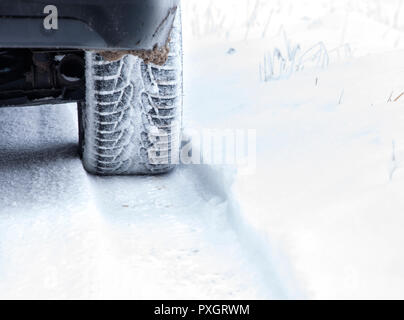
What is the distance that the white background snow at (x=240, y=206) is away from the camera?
1.30 meters

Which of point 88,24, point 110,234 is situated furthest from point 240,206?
point 88,24

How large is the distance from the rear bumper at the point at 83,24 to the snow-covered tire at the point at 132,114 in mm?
497

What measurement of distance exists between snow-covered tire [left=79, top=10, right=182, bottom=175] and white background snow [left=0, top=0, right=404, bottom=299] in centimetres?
7

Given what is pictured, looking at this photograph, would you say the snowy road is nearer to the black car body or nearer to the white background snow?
the white background snow

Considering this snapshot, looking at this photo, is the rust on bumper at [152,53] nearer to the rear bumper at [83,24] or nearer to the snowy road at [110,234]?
the rear bumper at [83,24]

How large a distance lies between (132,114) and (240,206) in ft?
1.64

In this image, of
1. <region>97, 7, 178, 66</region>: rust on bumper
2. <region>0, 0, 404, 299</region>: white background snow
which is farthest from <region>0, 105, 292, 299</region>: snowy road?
<region>97, 7, 178, 66</region>: rust on bumper

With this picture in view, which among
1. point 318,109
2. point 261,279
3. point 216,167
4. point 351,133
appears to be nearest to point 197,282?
point 261,279

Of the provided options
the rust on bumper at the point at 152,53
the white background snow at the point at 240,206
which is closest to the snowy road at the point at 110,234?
the white background snow at the point at 240,206

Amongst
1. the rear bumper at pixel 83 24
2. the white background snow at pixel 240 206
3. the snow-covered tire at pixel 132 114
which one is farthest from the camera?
the snow-covered tire at pixel 132 114

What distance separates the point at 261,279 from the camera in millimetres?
1389

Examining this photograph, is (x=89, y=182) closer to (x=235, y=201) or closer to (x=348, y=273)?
(x=235, y=201)

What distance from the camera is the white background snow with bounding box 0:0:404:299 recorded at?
1.30 metres
